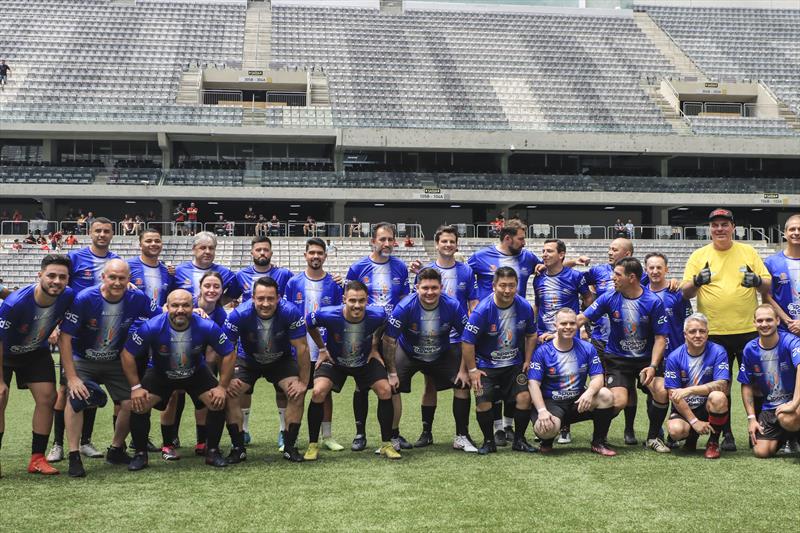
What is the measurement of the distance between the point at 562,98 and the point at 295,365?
30.0 m

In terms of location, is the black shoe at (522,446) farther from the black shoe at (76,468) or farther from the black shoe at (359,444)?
the black shoe at (76,468)

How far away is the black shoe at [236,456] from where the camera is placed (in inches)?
261

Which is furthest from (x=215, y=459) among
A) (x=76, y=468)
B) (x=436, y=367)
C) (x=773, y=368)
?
(x=773, y=368)

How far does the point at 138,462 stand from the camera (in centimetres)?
641

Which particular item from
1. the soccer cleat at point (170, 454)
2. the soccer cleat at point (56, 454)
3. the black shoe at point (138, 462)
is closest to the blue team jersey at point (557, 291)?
the soccer cleat at point (170, 454)

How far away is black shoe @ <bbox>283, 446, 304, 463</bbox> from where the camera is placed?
22.0 feet

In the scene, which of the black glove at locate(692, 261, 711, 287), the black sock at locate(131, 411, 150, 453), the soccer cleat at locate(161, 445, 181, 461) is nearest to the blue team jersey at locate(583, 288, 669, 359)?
the black glove at locate(692, 261, 711, 287)

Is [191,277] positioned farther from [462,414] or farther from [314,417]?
[462,414]

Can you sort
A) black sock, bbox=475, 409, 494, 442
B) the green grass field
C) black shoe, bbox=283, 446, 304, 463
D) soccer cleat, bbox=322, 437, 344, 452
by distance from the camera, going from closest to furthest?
the green grass field < black shoe, bbox=283, 446, 304, 463 < black sock, bbox=475, 409, 494, 442 < soccer cleat, bbox=322, 437, 344, 452

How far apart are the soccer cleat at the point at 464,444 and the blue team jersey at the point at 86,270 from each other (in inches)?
153

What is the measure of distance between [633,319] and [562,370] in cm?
A: 98

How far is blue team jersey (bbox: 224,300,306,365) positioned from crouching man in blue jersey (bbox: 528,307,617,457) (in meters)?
2.26

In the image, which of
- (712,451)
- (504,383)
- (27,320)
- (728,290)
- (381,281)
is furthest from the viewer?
(381,281)

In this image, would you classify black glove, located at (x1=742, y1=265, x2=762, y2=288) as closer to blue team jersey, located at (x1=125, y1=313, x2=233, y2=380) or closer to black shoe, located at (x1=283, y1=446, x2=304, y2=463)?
black shoe, located at (x1=283, y1=446, x2=304, y2=463)
